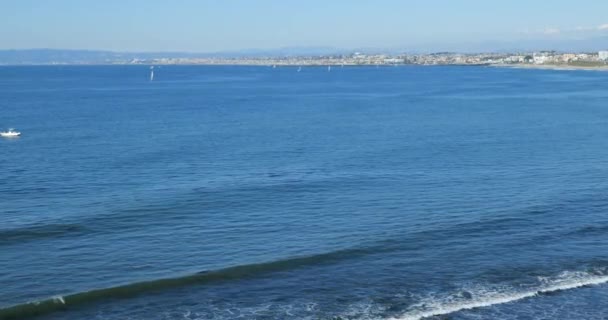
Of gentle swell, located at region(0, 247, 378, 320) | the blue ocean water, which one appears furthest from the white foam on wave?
gentle swell, located at region(0, 247, 378, 320)

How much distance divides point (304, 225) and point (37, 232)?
10.7 m

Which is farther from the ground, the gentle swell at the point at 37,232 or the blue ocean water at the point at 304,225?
the gentle swell at the point at 37,232

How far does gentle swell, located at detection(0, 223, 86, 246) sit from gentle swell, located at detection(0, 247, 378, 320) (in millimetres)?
7185

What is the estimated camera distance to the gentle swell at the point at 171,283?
21.9 m

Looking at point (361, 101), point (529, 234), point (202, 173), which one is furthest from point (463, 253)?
point (361, 101)

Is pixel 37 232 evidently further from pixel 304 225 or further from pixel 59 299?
pixel 304 225

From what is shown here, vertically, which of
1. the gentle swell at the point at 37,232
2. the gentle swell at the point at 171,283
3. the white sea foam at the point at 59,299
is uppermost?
the gentle swell at the point at 37,232

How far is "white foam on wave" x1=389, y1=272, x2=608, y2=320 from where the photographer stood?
21.5 meters

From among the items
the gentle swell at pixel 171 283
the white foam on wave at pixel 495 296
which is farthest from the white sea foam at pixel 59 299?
the white foam on wave at pixel 495 296

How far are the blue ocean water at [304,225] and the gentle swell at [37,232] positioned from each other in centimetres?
9

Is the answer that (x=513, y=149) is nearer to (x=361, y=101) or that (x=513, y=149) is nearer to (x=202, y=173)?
(x=202, y=173)

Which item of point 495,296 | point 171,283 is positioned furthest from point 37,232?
point 495,296

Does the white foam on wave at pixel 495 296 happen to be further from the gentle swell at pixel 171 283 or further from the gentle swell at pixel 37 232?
the gentle swell at pixel 37 232

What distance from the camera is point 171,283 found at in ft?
79.0
